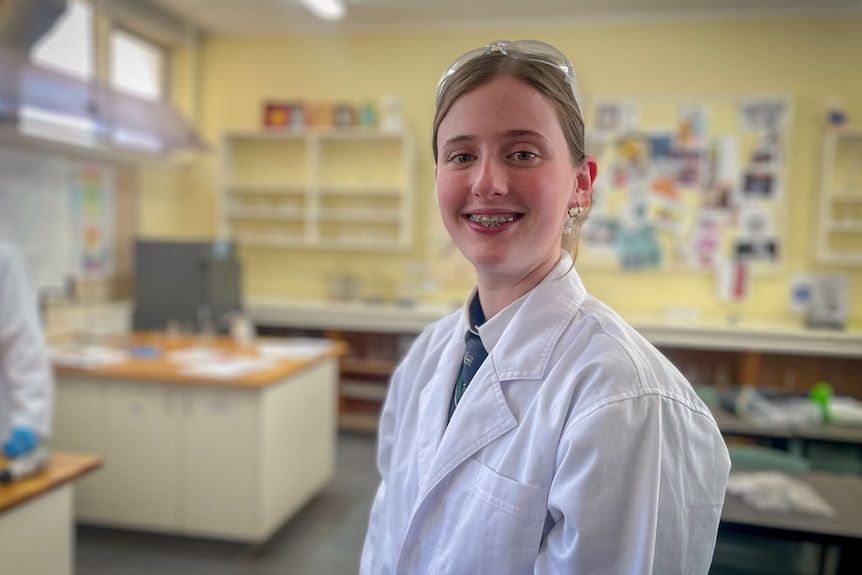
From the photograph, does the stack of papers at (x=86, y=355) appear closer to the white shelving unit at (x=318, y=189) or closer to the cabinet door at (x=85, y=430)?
the cabinet door at (x=85, y=430)

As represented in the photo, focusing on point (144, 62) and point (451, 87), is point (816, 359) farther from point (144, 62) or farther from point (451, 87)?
point (144, 62)

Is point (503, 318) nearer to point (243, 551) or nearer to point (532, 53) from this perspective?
point (532, 53)

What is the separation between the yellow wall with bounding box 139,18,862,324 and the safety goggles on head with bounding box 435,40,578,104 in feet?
12.4

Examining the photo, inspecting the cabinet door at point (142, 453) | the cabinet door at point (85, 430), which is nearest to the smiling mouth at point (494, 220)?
the cabinet door at point (142, 453)

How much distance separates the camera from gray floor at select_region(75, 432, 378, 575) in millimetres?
2691

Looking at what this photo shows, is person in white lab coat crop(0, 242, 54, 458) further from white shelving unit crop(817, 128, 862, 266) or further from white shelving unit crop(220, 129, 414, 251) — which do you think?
white shelving unit crop(817, 128, 862, 266)

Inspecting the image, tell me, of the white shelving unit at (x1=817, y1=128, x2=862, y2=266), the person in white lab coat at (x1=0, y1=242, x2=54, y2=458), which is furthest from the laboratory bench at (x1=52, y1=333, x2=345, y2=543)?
the white shelving unit at (x1=817, y1=128, x2=862, y2=266)

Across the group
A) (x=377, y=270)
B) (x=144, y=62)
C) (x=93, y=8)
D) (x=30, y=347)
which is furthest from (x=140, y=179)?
(x=30, y=347)

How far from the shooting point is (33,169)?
395 cm

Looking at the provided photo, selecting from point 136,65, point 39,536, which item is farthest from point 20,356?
point 136,65

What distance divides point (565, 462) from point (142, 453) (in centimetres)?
266

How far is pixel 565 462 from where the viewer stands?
792 millimetres

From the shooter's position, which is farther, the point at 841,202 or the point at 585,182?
the point at 841,202

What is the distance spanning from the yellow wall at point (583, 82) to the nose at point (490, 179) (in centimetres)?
390
